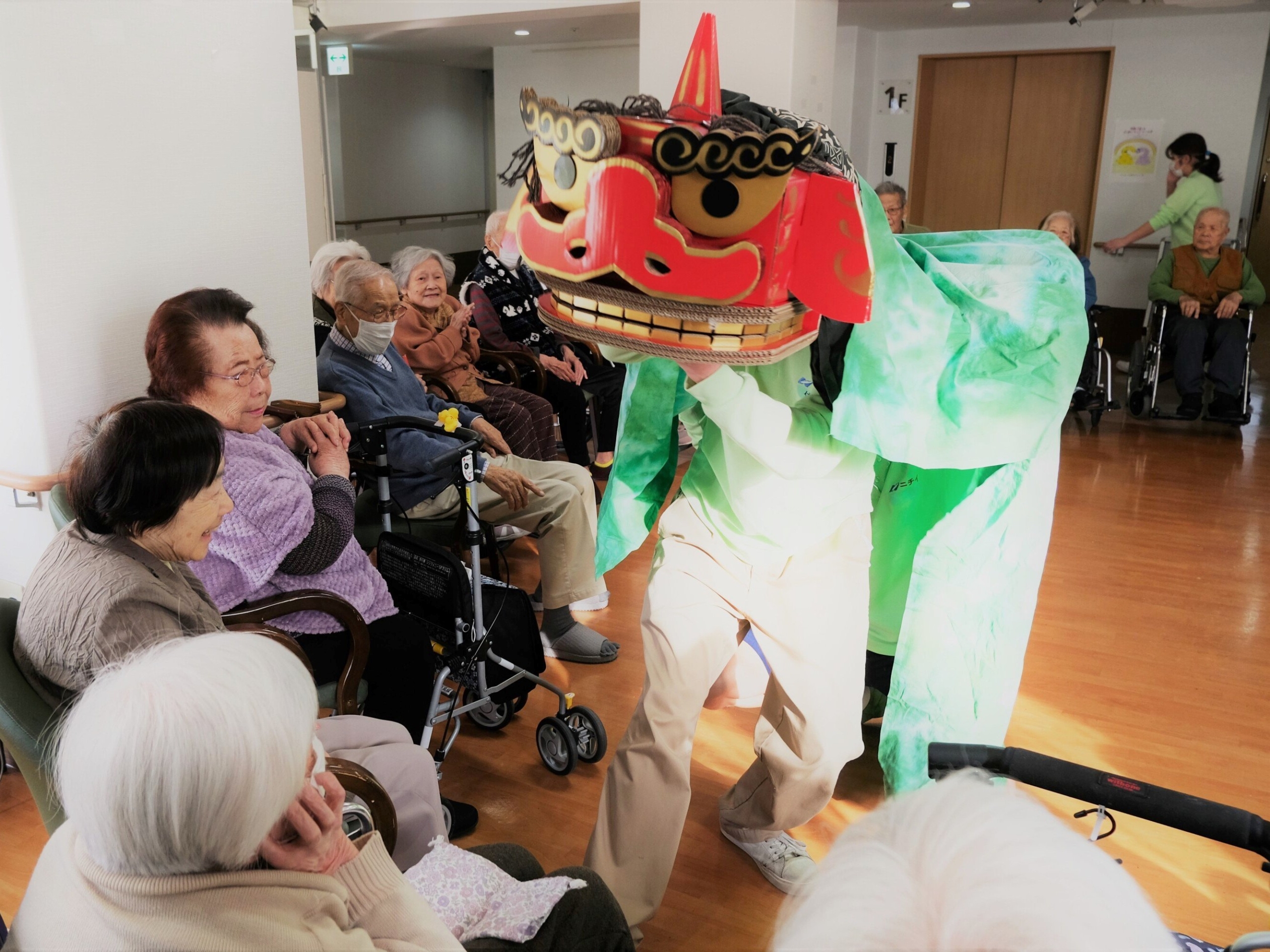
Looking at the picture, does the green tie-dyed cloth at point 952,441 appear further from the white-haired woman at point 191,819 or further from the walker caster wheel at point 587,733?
the white-haired woman at point 191,819

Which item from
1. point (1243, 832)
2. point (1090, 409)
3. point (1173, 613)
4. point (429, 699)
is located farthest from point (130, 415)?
point (1090, 409)

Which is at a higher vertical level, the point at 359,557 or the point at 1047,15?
the point at 1047,15

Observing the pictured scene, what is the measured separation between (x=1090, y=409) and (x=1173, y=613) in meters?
2.98

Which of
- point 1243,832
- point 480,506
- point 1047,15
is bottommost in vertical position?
point 480,506

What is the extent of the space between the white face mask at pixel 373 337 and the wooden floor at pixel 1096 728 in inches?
43.3

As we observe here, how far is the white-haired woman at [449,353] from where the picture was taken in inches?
160

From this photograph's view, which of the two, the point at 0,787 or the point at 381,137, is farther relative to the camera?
the point at 381,137

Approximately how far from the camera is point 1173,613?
3.63m

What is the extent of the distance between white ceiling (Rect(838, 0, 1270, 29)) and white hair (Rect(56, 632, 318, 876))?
7749 mm

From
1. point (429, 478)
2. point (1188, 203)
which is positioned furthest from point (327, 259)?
point (1188, 203)

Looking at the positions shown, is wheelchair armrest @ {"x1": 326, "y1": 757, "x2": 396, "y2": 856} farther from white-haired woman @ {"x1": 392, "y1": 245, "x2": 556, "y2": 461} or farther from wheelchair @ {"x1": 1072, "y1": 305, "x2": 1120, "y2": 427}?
wheelchair @ {"x1": 1072, "y1": 305, "x2": 1120, "y2": 427}

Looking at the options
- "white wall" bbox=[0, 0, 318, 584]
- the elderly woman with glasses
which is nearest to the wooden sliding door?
"white wall" bbox=[0, 0, 318, 584]

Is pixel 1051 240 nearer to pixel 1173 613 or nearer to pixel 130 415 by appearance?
pixel 130 415

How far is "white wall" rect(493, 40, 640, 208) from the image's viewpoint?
386 inches
